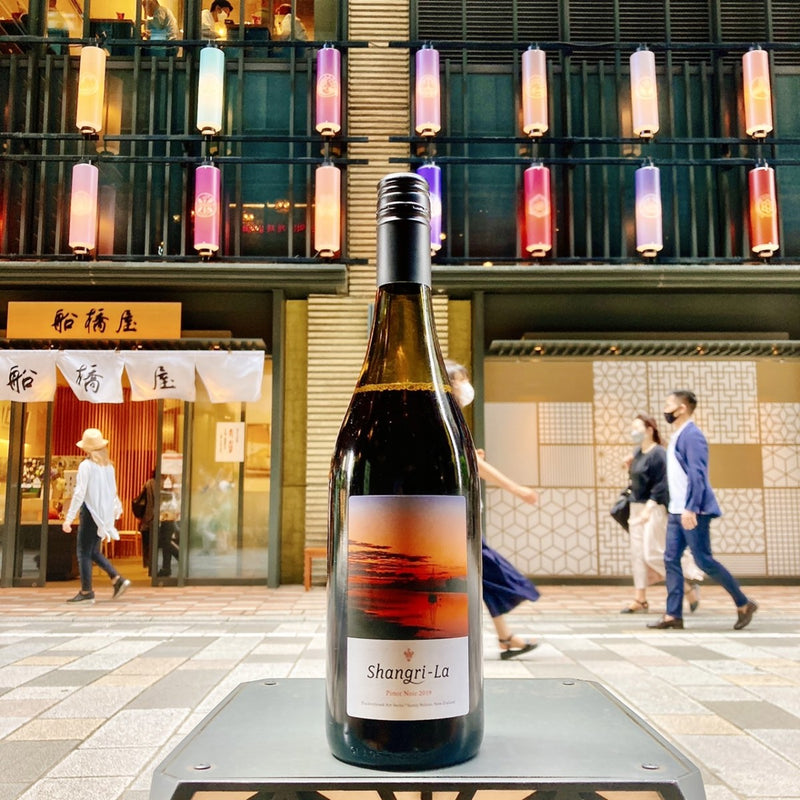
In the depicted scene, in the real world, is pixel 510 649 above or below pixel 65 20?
below

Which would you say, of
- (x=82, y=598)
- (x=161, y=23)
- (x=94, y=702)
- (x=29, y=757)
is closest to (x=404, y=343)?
(x=29, y=757)

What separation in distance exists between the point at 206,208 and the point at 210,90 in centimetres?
147

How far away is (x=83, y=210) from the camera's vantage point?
29.5 feet

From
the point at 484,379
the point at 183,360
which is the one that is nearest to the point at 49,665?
the point at 183,360

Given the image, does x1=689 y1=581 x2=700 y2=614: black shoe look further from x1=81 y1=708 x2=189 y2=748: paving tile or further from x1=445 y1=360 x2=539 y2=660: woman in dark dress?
x1=81 y1=708 x2=189 y2=748: paving tile

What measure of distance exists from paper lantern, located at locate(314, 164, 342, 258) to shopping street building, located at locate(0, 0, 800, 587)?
312 mm

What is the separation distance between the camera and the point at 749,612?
621cm

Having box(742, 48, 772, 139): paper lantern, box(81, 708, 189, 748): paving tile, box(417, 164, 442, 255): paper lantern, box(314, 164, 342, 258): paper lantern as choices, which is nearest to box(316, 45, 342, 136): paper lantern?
box(314, 164, 342, 258): paper lantern

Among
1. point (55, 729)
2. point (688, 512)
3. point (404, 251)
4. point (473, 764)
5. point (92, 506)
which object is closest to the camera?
point (473, 764)

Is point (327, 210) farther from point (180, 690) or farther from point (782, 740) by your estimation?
point (782, 740)

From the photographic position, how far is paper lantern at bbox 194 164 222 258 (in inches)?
355

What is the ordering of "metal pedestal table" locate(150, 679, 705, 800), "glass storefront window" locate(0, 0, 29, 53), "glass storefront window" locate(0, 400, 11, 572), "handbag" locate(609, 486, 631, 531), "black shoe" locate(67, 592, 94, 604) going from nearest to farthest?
"metal pedestal table" locate(150, 679, 705, 800) < "handbag" locate(609, 486, 631, 531) < "black shoe" locate(67, 592, 94, 604) < "glass storefront window" locate(0, 400, 11, 572) < "glass storefront window" locate(0, 0, 29, 53)

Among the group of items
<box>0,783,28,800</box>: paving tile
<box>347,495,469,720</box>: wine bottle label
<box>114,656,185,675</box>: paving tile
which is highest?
<box>347,495,469,720</box>: wine bottle label

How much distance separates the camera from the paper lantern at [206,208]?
9.01 m
